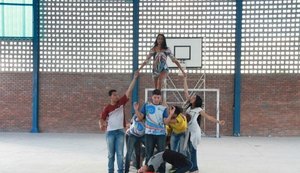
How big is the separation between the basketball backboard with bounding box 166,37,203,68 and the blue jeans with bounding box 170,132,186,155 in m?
7.59

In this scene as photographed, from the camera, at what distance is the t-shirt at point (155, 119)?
279 inches

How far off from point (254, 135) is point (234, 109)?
1.30 meters

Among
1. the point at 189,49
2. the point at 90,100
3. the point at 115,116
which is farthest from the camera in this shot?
the point at 90,100

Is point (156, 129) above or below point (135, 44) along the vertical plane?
below

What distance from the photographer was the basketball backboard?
1527 centimetres

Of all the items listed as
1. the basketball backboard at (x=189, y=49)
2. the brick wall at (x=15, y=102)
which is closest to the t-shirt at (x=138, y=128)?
the basketball backboard at (x=189, y=49)

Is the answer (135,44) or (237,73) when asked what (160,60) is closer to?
(135,44)

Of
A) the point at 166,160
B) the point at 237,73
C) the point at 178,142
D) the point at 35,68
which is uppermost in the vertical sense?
the point at 35,68

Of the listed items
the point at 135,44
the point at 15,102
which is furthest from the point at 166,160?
the point at 15,102

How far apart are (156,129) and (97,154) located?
4254mm

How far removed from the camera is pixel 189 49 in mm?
15266

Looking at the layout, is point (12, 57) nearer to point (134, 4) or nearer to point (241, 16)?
point (134, 4)

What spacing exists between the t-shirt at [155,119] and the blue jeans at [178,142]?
733mm

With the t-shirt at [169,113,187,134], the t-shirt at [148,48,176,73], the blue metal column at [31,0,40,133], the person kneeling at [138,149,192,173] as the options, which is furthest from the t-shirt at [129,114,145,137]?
the blue metal column at [31,0,40,133]
